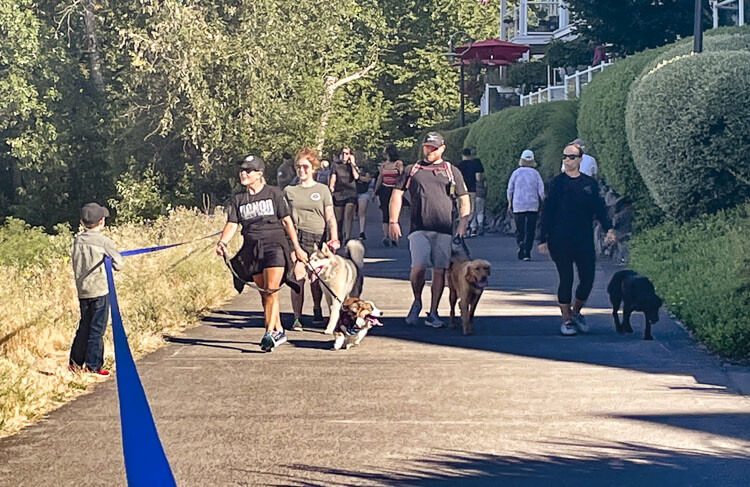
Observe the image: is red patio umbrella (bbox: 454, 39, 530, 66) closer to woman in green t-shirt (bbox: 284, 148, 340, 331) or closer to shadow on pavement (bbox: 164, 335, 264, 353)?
woman in green t-shirt (bbox: 284, 148, 340, 331)

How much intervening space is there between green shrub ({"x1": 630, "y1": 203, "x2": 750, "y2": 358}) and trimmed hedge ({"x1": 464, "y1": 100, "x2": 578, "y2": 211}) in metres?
6.45

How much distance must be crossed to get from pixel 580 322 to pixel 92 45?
31.7m

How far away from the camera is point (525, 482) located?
6.88 meters

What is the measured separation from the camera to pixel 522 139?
2808cm

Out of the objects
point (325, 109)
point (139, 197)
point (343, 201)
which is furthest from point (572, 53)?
point (343, 201)

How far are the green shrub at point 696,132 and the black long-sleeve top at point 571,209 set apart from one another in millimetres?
3937

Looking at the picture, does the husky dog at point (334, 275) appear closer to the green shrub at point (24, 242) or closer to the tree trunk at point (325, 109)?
the green shrub at point (24, 242)

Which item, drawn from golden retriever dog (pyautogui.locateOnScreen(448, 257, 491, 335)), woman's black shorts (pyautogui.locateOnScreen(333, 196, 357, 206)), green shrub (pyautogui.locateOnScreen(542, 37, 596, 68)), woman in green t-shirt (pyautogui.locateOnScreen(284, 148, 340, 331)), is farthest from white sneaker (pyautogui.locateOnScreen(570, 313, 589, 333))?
green shrub (pyautogui.locateOnScreen(542, 37, 596, 68))

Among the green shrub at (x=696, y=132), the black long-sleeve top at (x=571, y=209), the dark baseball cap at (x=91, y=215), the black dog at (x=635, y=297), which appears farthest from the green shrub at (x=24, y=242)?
the dark baseball cap at (x=91, y=215)

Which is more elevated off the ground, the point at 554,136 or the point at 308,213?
the point at 554,136

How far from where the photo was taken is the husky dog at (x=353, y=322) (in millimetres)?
Answer: 11602

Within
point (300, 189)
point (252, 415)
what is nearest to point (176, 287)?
point (300, 189)

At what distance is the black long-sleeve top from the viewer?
12539 mm

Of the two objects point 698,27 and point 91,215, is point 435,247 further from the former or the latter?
point 698,27
